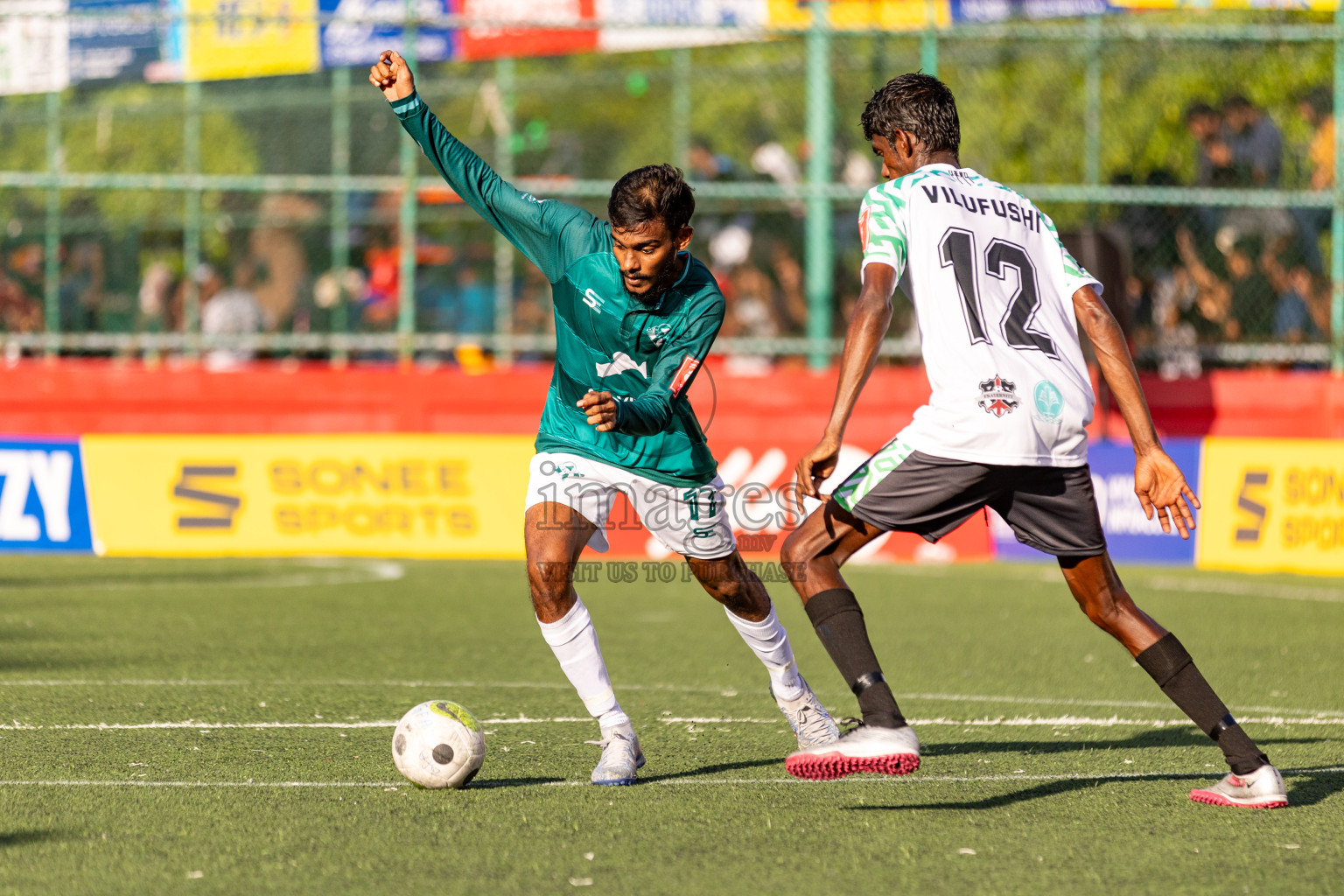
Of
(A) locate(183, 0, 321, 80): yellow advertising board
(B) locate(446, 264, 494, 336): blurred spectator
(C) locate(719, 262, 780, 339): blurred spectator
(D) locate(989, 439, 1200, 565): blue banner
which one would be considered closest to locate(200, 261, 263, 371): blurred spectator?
(B) locate(446, 264, 494, 336): blurred spectator

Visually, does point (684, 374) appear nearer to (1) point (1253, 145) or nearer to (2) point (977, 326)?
(2) point (977, 326)

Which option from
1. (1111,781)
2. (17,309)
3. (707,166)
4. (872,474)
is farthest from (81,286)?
(1111,781)

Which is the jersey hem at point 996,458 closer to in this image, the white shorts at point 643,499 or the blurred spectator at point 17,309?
the white shorts at point 643,499

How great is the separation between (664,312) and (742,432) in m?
8.01

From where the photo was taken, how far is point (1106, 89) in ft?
63.4

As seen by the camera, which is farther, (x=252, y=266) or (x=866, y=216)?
(x=252, y=266)

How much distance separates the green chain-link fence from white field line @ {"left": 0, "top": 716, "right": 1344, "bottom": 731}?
22.9ft

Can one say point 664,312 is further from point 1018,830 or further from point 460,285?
point 460,285

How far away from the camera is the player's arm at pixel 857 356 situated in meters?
4.62

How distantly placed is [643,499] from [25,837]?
2140 millimetres

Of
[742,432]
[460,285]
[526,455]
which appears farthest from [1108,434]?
[460,285]

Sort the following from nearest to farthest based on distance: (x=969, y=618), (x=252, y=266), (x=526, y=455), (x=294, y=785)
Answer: (x=294, y=785) → (x=969, y=618) → (x=526, y=455) → (x=252, y=266)

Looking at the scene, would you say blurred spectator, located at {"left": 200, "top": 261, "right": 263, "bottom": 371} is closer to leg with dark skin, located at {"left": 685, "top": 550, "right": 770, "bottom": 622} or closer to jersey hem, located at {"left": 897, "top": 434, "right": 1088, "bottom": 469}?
leg with dark skin, located at {"left": 685, "top": 550, "right": 770, "bottom": 622}

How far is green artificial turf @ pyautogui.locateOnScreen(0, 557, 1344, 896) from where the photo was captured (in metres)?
4.35
